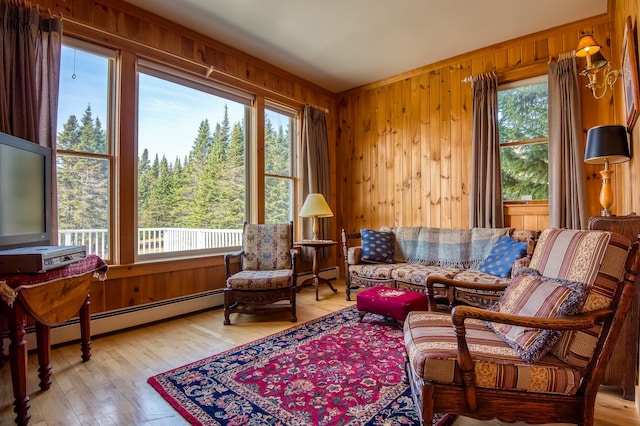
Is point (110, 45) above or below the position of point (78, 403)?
above

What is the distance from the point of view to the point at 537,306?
1.38 meters

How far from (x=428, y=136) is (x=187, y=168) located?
120 inches

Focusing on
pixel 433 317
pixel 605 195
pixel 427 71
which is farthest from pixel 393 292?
pixel 427 71

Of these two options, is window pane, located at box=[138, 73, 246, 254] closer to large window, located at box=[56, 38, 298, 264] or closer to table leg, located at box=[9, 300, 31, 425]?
large window, located at box=[56, 38, 298, 264]

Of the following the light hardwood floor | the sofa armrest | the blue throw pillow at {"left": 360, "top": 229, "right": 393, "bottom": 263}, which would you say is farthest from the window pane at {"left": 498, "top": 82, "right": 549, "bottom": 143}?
the light hardwood floor

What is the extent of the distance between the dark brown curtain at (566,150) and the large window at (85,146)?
14.1ft

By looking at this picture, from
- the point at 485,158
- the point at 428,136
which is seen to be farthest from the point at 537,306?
the point at 428,136

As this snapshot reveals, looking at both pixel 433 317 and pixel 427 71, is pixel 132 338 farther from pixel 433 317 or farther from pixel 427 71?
pixel 427 71

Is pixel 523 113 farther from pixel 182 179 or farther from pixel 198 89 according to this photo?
pixel 182 179

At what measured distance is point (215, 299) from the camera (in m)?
3.60

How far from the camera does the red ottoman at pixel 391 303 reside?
2664 mm

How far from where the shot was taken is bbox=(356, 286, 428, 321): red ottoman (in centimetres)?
266

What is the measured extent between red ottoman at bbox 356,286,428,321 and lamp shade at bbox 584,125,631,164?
5.41ft

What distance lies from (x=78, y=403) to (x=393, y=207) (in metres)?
3.92
